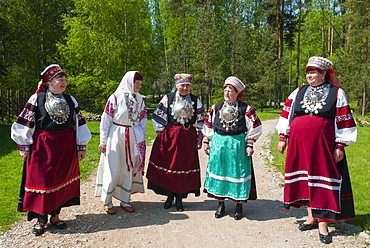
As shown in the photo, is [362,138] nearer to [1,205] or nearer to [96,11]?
[1,205]

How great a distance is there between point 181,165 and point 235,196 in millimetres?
999

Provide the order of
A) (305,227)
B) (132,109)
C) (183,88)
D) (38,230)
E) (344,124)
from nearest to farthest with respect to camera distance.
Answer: (344,124) → (38,230) → (305,227) → (132,109) → (183,88)

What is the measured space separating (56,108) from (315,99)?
3.39m

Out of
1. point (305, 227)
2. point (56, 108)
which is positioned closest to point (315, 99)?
point (305, 227)

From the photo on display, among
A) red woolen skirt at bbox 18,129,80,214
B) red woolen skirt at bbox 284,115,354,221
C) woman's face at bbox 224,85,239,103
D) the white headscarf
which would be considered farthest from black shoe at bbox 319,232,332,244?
red woolen skirt at bbox 18,129,80,214

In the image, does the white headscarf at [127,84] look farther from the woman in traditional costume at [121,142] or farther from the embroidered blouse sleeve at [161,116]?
the embroidered blouse sleeve at [161,116]

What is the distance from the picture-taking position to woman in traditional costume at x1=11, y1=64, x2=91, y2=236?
3.98 m

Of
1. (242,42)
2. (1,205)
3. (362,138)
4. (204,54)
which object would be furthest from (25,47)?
(362,138)

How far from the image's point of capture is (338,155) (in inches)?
152

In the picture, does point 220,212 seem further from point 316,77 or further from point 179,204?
point 316,77

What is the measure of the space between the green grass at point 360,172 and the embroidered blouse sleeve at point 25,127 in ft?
15.3

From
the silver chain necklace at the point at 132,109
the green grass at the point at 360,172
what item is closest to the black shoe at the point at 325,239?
the green grass at the point at 360,172

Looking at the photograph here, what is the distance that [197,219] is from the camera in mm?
4652

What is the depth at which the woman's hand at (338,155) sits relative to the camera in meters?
3.85
